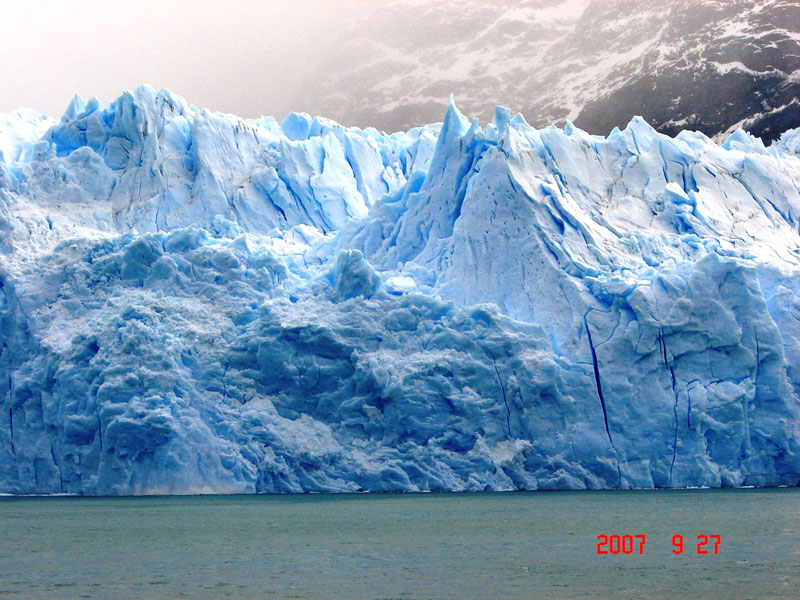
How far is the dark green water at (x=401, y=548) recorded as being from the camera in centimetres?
1057

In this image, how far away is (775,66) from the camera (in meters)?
33.5

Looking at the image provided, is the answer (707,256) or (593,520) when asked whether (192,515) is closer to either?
(593,520)

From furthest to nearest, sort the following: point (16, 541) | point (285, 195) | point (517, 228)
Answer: point (285, 195) < point (517, 228) < point (16, 541)

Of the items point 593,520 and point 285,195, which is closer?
point 593,520

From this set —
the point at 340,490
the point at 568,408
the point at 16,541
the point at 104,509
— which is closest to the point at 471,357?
the point at 568,408

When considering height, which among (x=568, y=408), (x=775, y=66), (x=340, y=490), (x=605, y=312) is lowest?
(x=340, y=490)

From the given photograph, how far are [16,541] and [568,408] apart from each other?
10.2 meters

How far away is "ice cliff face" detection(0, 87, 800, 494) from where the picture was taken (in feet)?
67.2
